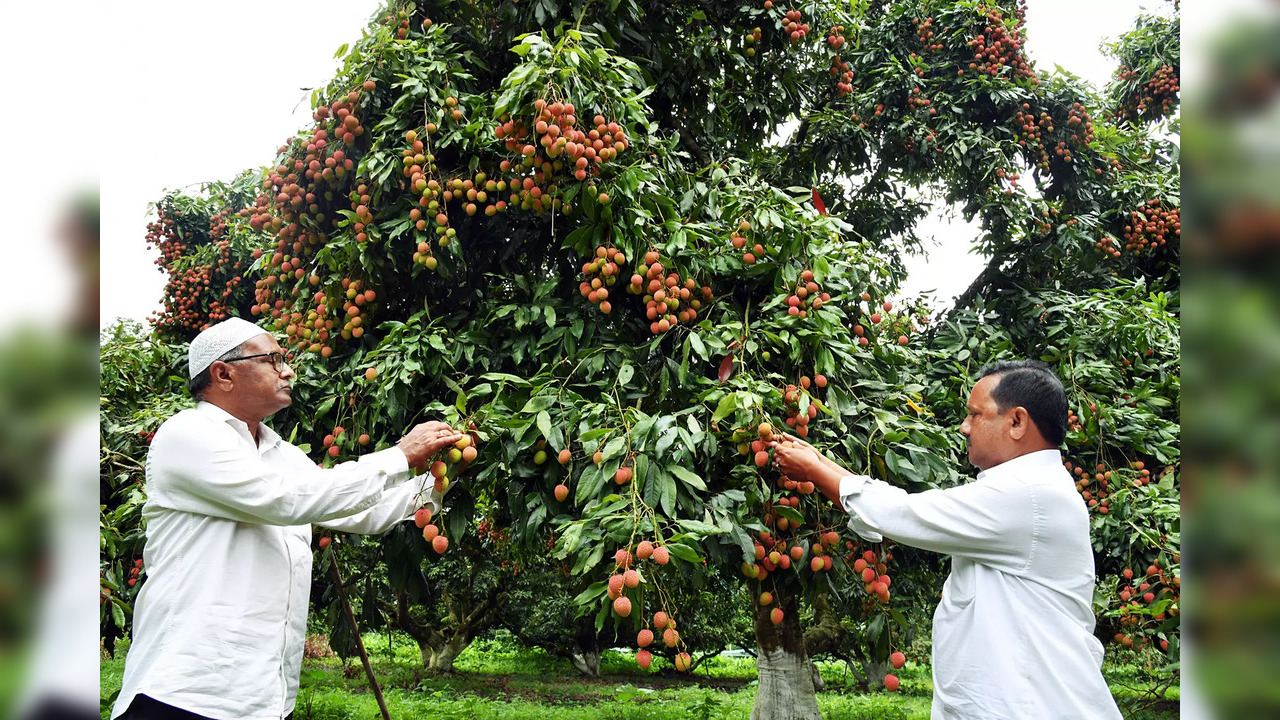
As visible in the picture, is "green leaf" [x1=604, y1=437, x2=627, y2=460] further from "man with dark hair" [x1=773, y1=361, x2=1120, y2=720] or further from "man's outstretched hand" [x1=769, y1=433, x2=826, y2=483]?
"man with dark hair" [x1=773, y1=361, x2=1120, y2=720]

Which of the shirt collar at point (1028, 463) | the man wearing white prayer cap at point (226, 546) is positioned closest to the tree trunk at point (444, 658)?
the man wearing white prayer cap at point (226, 546)

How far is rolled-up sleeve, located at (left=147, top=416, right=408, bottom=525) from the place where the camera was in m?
1.73

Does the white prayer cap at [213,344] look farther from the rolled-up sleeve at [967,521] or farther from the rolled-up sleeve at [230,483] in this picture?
the rolled-up sleeve at [967,521]

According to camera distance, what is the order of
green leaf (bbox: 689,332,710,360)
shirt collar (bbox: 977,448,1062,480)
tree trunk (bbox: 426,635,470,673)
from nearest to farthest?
1. shirt collar (bbox: 977,448,1062,480)
2. green leaf (bbox: 689,332,710,360)
3. tree trunk (bbox: 426,635,470,673)

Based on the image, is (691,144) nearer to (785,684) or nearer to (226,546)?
(226,546)

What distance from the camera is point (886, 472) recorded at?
7.85ft

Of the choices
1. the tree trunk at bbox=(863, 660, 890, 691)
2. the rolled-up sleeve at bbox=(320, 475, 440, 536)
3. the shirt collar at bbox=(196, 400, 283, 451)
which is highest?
the shirt collar at bbox=(196, 400, 283, 451)

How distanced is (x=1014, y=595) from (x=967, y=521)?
0.57 feet

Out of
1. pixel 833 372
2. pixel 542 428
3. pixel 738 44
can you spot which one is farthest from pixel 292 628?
pixel 738 44

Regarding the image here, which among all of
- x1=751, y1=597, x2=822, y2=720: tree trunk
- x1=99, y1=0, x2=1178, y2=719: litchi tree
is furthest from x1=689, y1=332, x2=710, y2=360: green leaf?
x1=751, y1=597, x2=822, y2=720: tree trunk

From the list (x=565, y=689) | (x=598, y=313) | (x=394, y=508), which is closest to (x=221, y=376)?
(x=394, y=508)

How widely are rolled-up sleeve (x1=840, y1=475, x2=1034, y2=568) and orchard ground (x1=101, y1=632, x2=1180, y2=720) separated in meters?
3.69

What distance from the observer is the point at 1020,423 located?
183cm
